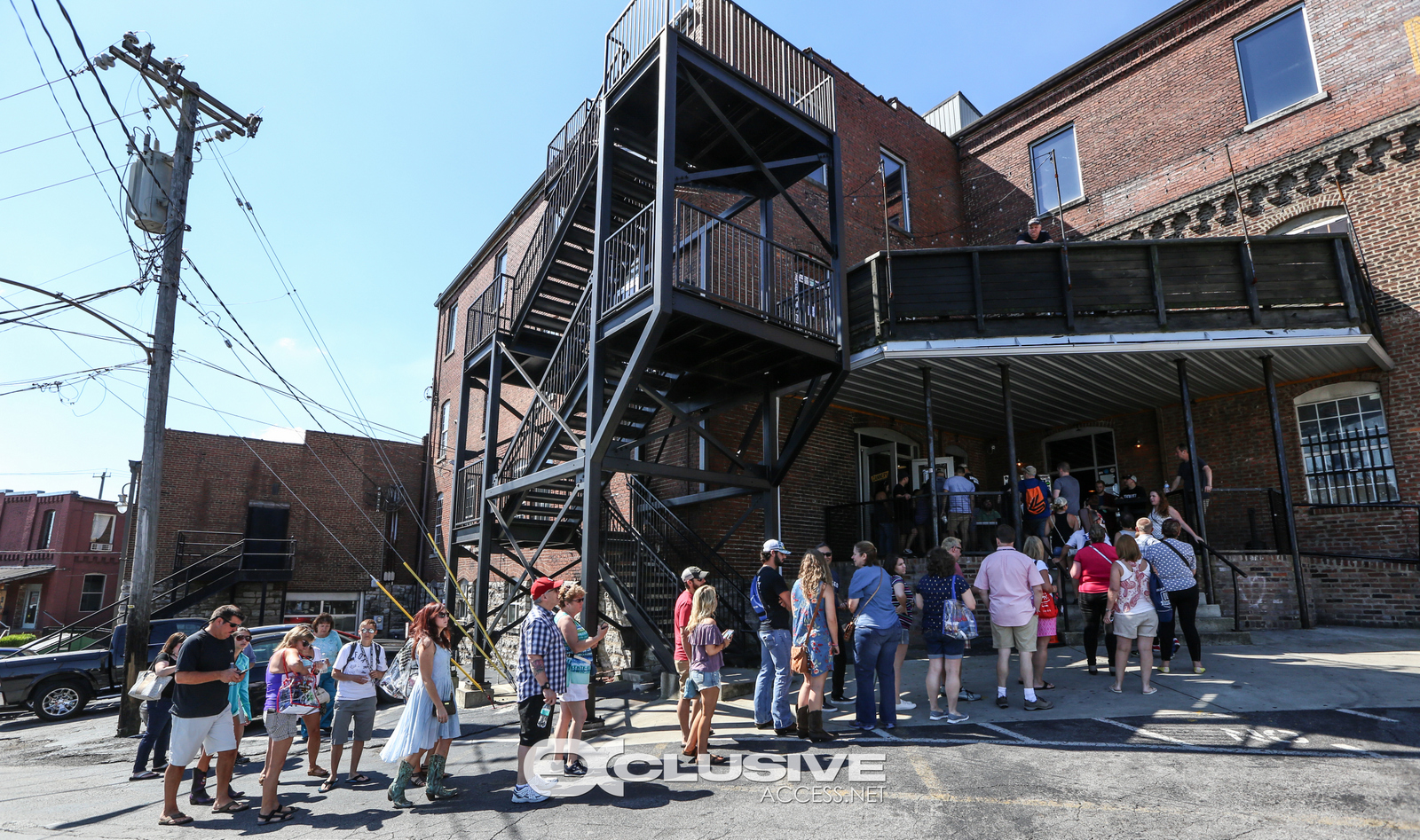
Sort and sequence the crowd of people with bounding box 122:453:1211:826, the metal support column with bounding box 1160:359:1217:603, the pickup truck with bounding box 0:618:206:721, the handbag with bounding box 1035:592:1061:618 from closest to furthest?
the crowd of people with bounding box 122:453:1211:826, the handbag with bounding box 1035:592:1061:618, the metal support column with bounding box 1160:359:1217:603, the pickup truck with bounding box 0:618:206:721

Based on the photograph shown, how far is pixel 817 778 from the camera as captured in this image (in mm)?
5359

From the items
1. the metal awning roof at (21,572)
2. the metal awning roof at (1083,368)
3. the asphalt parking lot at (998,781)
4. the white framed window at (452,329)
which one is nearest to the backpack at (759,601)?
the asphalt parking lot at (998,781)

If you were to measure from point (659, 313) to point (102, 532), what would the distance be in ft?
138

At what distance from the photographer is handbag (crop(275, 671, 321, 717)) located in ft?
19.6

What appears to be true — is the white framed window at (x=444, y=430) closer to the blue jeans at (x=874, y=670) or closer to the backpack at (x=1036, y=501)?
the backpack at (x=1036, y=501)

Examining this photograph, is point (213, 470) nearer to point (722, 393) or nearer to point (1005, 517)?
point (722, 393)

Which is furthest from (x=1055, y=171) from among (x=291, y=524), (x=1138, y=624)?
(x=291, y=524)

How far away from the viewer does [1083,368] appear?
12.1 meters

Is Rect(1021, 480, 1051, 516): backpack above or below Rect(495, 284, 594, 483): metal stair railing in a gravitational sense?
below

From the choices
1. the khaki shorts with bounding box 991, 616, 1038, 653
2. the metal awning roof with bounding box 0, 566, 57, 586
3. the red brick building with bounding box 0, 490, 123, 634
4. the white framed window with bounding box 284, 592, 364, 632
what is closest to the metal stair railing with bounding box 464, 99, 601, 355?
the khaki shorts with bounding box 991, 616, 1038, 653

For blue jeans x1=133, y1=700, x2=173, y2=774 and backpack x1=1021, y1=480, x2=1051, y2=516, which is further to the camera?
backpack x1=1021, y1=480, x2=1051, y2=516

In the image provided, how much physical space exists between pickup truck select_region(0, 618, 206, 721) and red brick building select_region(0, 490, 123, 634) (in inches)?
865

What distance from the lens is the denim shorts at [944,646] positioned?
6.76 metres

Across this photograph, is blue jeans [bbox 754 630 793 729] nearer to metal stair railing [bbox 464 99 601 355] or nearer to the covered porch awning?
the covered porch awning
